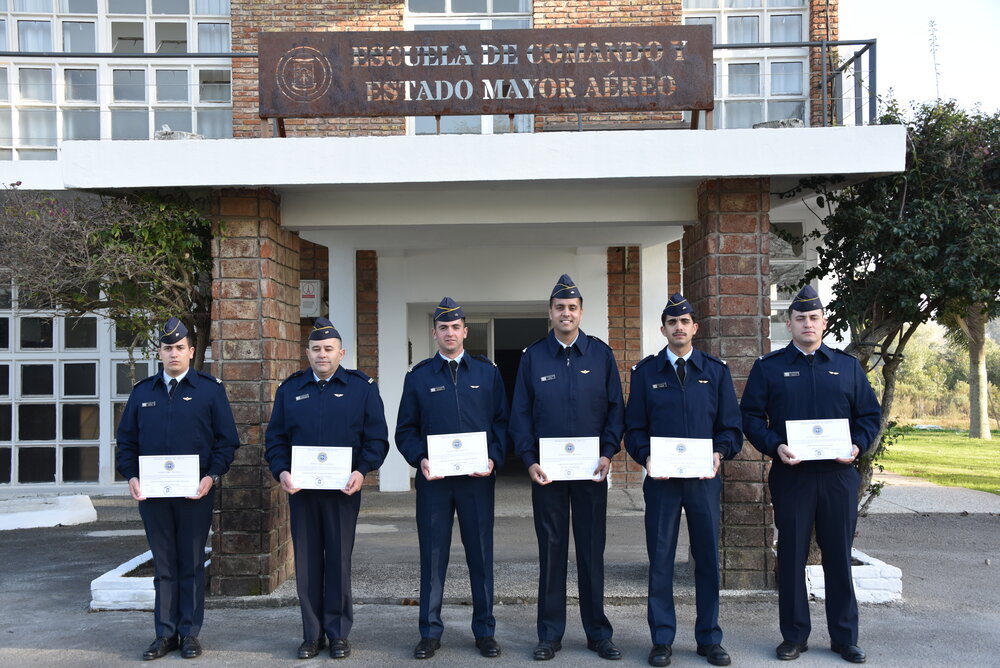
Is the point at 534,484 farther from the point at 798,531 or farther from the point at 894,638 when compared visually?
the point at 894,638

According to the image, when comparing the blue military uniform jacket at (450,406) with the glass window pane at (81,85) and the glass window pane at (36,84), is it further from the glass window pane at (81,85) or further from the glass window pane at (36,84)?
the glass window pane at (36,84)

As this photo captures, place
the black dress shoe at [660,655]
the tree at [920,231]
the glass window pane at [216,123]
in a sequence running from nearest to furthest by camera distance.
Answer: the black dress shoe at [660,655] → the tree at [920,231] → the glass window pane at [216,123]

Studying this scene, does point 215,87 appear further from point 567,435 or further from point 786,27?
point 567,435

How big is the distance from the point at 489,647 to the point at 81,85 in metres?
9.66

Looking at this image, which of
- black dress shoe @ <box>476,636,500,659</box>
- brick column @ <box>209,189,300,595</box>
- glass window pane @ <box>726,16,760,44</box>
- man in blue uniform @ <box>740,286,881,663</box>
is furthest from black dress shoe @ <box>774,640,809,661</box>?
glass window pane @ <box>726,16,760,44</box>

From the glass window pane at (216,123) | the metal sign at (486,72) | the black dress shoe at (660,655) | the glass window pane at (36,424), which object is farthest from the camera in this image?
the glass window pane at (36,424)

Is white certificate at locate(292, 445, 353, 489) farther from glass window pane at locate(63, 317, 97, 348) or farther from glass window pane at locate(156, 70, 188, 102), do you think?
glass window pane at locate(63, 317, 97, 348)

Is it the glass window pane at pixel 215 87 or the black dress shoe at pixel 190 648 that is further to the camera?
the glass window pane at pixel 215 87

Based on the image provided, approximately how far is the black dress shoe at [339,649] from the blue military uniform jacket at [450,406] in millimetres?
1108

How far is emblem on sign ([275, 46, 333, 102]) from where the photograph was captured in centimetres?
652

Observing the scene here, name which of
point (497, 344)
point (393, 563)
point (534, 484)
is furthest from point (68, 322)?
point (534, 484)

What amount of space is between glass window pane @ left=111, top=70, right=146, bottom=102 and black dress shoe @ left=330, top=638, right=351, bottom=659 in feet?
28.4

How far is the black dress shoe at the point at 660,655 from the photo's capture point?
504 centimetres

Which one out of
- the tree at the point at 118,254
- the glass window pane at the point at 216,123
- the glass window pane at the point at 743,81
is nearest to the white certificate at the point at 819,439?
the tree at the point at 118,254
